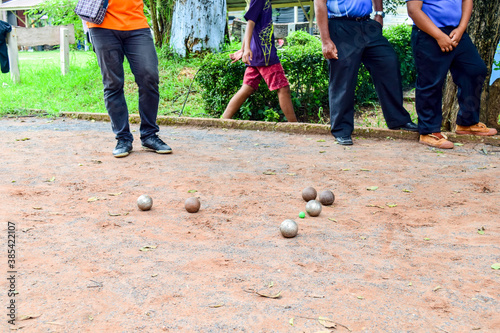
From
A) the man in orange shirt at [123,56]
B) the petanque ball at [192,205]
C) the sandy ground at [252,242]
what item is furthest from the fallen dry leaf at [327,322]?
the man in orange shirt at [123,56]

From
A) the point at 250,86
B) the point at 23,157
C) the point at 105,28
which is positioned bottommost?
the point at 23,157

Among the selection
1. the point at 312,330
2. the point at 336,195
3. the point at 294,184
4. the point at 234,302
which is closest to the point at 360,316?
the point at 312,330

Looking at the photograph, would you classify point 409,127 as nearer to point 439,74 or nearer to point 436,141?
point 436,141

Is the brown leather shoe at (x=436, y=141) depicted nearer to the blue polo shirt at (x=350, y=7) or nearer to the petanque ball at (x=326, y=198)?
the blue polo shirt at (x=350, y=7)

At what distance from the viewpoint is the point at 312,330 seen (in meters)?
2.13

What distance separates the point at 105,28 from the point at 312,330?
4067 millimetres

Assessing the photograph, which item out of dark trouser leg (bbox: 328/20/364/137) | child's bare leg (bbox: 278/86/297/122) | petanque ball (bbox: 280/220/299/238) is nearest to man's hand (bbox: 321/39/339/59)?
dark trouser leg (bbox: 328/20/364/137)

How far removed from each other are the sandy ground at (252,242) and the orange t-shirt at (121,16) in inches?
52.2

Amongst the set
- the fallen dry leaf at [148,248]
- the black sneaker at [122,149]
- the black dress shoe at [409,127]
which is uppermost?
the black dress shoe at [409,127]

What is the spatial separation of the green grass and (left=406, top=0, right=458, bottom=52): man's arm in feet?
12.0

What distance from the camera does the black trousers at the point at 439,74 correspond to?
5504 mm

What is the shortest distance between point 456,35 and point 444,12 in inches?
10.9

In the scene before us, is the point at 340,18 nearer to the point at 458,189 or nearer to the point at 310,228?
the point at 458,189

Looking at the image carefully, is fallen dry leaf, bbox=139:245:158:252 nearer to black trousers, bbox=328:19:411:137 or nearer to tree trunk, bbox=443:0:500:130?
black trousers, bbox=328:19:411:137
